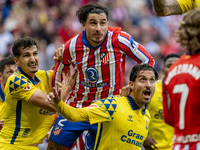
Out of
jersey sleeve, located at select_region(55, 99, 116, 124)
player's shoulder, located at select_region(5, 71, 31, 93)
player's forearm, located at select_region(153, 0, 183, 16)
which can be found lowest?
jersey sleeve, located at select_region(55, 99, 116, 124)

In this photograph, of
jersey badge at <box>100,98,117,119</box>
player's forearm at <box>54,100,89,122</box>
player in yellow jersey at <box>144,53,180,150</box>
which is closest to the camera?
player's forearm at <box>54,100,89,122</box>

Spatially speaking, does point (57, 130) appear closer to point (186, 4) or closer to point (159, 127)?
point (159, 127)

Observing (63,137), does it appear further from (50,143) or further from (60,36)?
(60,36)

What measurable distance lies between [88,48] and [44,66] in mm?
6615

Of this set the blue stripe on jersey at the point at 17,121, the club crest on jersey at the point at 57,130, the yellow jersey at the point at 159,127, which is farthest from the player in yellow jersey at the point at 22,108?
the yellow jersey at the point at 159,127

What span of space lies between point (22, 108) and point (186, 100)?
9.34 ft

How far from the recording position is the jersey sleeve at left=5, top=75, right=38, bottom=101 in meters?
5.95

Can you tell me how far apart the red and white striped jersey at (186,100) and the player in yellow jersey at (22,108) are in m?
2.35

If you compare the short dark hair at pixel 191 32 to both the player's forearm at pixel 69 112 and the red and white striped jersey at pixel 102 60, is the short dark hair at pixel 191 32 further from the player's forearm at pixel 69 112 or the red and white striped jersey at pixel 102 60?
the red and white striped jersey at pixel 102 60

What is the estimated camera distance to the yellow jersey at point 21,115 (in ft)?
19.7

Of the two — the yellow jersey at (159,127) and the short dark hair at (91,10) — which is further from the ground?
the short dark hair at (91,10)

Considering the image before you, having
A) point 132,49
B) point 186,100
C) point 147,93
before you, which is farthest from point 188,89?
point 132,49

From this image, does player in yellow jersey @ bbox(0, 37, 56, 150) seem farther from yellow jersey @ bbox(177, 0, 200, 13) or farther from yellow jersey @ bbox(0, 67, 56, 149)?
yellow jersey @ bbox(177, 0, 200, 13)

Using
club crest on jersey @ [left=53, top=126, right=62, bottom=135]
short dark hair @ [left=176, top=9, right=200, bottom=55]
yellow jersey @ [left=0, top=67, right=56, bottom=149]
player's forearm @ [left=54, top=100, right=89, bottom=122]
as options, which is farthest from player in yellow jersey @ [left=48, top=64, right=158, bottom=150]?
short dark hair @ [left=176, top=9, right=200, bottom=55]
